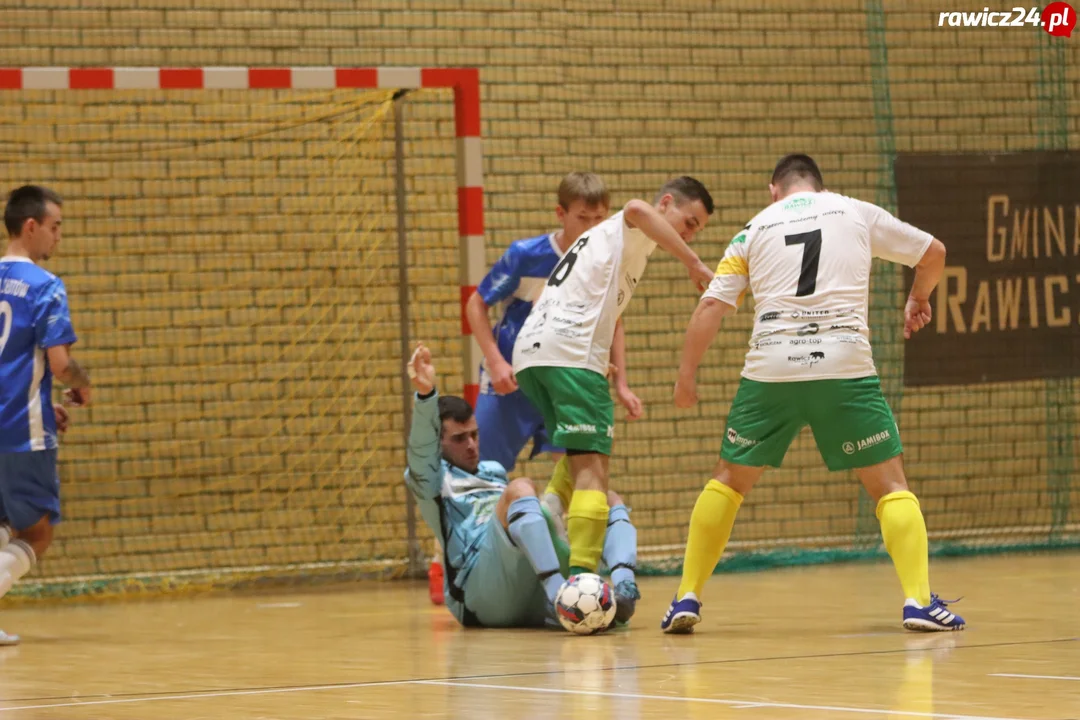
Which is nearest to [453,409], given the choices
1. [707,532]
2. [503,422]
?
[503,422]

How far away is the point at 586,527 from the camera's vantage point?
6.21 meters

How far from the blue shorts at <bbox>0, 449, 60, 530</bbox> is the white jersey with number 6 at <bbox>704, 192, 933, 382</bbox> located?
2.93 metres

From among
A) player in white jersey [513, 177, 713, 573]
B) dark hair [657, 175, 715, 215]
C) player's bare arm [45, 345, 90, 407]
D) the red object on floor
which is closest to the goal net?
the red object on floor

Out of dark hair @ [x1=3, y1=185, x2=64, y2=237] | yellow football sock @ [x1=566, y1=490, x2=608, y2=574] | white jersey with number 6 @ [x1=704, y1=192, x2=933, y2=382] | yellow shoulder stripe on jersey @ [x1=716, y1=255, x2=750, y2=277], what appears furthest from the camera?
dark hair @ [x1=3, y1=185, x2=64, y2=237]

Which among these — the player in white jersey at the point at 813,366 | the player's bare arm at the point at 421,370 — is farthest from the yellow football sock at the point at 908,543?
the player's bare arm at the point at 421,370

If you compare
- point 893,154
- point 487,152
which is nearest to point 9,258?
point 487,152

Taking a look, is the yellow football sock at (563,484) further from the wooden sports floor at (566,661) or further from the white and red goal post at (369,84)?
the white and red goal post at (369,84)

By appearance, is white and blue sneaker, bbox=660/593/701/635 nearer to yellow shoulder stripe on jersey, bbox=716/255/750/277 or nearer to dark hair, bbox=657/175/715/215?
yellow shoulder stripe on jersey, bbox=716/255/750/277

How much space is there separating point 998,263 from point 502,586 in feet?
15.6

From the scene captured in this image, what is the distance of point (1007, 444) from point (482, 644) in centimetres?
617

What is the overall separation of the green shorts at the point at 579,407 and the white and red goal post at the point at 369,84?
2004 mm

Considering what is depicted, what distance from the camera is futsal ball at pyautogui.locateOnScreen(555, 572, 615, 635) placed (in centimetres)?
598

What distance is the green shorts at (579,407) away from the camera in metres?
6.28

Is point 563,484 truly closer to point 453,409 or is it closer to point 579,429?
point 579,429
